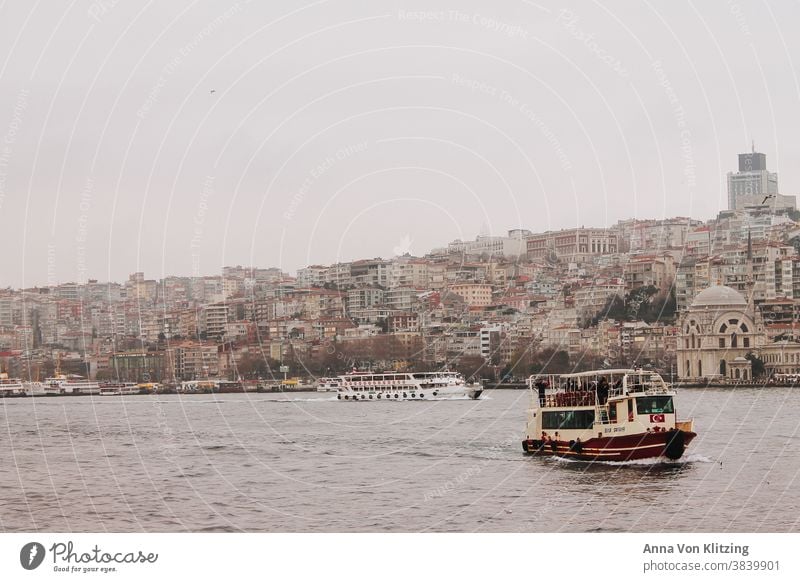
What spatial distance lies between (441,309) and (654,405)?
1582 inches

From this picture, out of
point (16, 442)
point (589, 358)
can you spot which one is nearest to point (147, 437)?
point (16, 442)

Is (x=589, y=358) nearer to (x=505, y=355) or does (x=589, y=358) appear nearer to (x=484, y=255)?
(x=505, y=355)

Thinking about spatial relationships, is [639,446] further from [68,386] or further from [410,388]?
[68,386]

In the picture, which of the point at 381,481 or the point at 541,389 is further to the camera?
the point at 541,389

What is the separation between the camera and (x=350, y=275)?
59500mm

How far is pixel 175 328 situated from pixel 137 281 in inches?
115

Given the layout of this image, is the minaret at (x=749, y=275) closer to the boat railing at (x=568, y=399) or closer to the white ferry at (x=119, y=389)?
the white ferry at (x=119, y=389)

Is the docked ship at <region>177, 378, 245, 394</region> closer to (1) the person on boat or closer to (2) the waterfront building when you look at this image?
(2) the waterfront building

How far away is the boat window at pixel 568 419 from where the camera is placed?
1764 cm

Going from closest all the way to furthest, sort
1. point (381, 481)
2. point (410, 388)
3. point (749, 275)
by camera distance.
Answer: point (381, 481)
point (410, 388)
point (749, 275)

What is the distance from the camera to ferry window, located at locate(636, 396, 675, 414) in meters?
16.8
